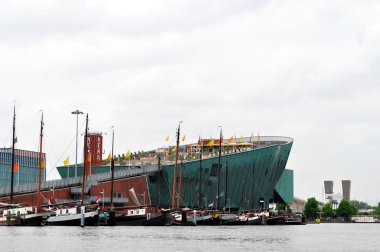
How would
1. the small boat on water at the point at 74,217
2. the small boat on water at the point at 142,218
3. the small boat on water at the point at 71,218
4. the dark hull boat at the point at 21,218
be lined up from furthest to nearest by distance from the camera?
the small boat on water at the point at 142,218 → the small boat on water at the point at 71,218 → the small boat on water at the point at 74,217 → the dark hull boat at the point at 21,218

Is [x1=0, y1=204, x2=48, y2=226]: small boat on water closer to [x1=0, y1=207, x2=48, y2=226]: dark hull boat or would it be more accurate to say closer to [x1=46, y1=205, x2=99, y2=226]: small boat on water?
[x1=0, y1=207, x2=48, y2=226]: dark hull boat

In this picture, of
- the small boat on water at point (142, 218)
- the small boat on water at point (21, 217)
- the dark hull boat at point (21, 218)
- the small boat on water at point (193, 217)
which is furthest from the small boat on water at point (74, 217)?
the small boat on water at point (193, 217)

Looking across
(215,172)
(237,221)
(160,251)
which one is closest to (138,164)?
(215,172)

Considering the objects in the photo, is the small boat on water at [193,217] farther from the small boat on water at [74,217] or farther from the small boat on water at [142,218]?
the small boat on water at [74,217]

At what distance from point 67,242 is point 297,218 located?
106773mm

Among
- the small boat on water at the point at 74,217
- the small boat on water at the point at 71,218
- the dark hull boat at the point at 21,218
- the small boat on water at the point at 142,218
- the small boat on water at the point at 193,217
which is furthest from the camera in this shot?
the small boat on water at the point at 193,217

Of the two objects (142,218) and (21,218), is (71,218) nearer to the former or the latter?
(21,218)

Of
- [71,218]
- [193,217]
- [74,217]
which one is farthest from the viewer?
[193,217]

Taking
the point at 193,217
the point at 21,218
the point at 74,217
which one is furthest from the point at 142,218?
the point at 21,218

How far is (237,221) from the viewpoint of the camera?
148 meters

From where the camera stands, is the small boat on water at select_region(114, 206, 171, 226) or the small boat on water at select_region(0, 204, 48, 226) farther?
the small boat on water at select_region(114, 206, 171, 226)

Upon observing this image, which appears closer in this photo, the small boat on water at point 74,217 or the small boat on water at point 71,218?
the small boat on water at point 74,217

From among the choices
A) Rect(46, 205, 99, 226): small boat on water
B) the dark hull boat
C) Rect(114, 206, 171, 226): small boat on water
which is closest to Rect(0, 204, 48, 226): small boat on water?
the dark hull boat

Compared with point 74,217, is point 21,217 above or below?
below
